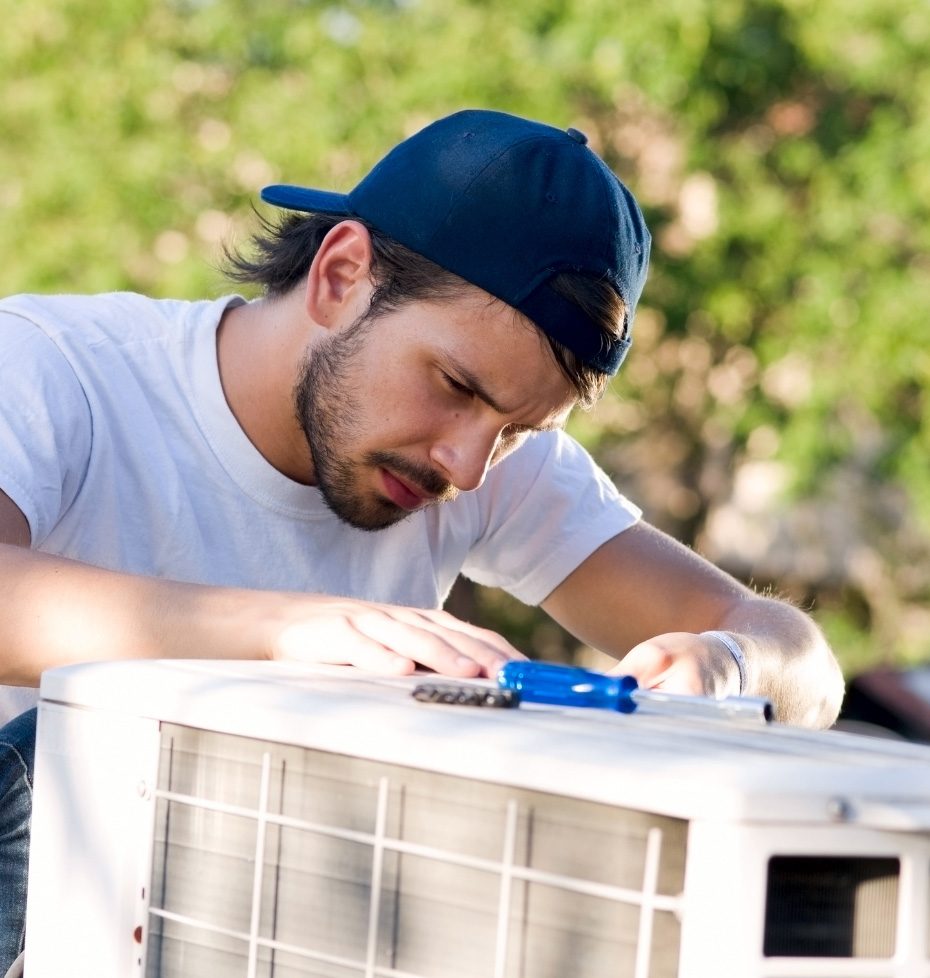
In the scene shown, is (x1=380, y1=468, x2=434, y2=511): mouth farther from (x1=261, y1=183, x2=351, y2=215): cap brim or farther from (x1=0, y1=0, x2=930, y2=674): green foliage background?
(x1=0, y1=0, x2=930, y2=674): green foliage background

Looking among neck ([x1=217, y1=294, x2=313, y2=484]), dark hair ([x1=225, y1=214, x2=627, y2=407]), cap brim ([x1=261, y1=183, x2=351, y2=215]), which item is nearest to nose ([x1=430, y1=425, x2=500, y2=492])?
dark hair ([x1=225, y1=214, x2=627, y2=407])

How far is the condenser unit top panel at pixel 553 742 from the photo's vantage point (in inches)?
35.2

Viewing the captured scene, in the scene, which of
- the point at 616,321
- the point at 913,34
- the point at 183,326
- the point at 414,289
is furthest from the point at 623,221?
the point at 913,34

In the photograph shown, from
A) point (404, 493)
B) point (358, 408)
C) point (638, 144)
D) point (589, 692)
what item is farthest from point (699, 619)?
point (638, 144)

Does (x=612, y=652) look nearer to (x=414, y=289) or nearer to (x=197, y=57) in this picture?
(x=414, y=289)

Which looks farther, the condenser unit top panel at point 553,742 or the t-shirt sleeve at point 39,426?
the t-shirt sleeve at point 39,426

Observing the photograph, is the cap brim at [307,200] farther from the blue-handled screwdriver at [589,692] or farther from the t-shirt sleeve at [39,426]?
the blue-handled screwdriver at [589,692]

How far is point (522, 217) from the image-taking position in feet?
5.69

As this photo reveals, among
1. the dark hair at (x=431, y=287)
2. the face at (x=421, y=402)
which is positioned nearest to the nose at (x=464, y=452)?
the face at (x=421, y=402)

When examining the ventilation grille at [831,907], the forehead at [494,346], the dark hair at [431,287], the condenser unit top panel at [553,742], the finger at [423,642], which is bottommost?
the ventilation grille at [831,907]

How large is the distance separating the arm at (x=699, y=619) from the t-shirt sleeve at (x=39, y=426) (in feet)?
2.27

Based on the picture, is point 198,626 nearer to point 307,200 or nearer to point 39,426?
point 39,426

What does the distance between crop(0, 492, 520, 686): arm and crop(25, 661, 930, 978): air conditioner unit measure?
0.22ft

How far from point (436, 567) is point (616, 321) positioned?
0.56 meters
